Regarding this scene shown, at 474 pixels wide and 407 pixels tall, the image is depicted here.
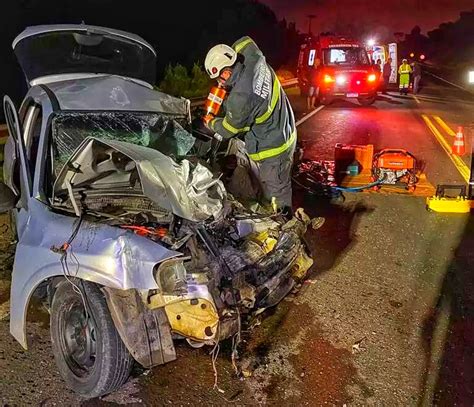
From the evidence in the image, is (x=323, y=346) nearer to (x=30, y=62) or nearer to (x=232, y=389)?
(x=232, y=389)

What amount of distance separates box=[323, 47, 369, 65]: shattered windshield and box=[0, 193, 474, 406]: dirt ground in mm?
13750

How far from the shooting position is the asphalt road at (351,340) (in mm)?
3557

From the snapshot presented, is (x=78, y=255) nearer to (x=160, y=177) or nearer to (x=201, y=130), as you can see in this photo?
(x=160, y=177)

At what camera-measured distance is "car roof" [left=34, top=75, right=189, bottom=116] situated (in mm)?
4133

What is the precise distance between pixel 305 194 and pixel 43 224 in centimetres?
513

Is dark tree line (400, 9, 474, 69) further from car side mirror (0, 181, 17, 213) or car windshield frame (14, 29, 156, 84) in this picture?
car side mirror (0, 181, 17, 213)

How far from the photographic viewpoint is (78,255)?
3270 millimetres

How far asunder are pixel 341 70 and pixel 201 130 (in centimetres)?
1399

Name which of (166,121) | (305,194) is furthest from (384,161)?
(166,121)

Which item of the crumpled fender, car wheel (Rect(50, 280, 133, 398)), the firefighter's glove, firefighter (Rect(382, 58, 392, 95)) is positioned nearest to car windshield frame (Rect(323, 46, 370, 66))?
firefighter (Rect(382, 58, 392, 95))

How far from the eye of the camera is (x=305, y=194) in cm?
821

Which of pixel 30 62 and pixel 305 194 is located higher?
pixel 30 62

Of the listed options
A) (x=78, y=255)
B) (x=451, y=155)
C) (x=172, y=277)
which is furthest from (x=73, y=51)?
(x=451, y=155)

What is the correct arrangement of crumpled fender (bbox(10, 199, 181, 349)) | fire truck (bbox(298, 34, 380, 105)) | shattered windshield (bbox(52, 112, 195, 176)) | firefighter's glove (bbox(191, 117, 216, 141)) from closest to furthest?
crumpled fender (bbox(10, 199, 181, 349)), shattered windshield (bbox(52, 112, 195, 176)), firefighter's glove (bbox(191, 117, 216, 141)), fire truck (bbox(298, 34, 380, 105))
